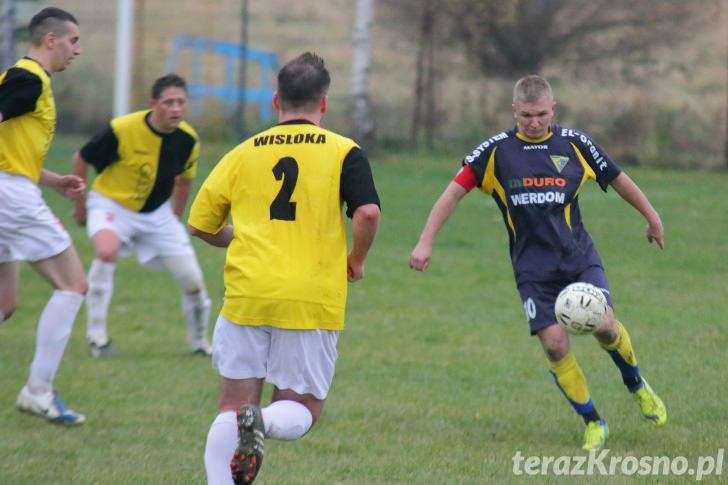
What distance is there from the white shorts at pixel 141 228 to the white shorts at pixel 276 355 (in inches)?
160

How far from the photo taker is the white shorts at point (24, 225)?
6.19 meters

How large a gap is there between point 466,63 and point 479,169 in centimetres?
1856

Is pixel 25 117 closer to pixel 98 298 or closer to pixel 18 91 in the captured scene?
pixel 18 91

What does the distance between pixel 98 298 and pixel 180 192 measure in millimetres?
956

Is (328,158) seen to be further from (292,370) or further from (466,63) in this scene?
(466,63)

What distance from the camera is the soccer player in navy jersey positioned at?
601 centimetres

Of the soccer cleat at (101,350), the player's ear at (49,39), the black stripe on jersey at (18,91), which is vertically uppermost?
the player's ear at (49,39)

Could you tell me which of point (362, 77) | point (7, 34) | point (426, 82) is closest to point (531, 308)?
point (7, 34)

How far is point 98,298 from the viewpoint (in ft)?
28.4

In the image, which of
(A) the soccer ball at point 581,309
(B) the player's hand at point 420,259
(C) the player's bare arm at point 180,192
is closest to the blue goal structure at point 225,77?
(C) the player's bare arm at point 180,192

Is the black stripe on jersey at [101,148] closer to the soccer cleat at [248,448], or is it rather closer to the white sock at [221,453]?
the white sock at [221,453]

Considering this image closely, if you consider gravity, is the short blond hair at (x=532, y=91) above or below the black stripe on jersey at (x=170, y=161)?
above

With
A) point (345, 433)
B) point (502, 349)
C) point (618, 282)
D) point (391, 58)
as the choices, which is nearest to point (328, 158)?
point (345, 433)

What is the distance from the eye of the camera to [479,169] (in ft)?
20.1
